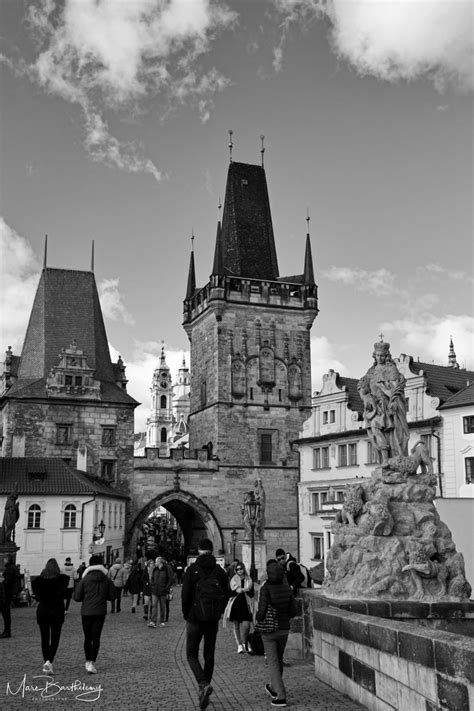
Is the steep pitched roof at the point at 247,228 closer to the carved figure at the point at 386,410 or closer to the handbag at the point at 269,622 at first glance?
the carved figure at the point at 386,410

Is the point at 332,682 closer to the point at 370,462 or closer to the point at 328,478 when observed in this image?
the point at 370,462

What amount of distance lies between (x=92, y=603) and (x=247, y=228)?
45.0 m

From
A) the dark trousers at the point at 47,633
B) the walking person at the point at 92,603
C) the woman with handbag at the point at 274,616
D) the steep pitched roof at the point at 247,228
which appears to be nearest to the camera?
the woman with handbag at the point at 274,616

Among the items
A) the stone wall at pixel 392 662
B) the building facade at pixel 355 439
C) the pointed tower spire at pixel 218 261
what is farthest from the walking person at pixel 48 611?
the pointed tower spire at pixel 218 261

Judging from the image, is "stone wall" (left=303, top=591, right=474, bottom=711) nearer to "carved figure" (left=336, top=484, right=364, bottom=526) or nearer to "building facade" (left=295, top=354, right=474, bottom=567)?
"carved figure" (left=336, top=484, right=364, bottom=526)

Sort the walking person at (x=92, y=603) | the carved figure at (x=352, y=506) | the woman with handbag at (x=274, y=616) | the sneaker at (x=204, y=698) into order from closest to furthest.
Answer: the sneaker at (x=204, y=698), the woman with handbag at (x=274, y=616), the walking person at (x=92, y=603), the carved figure at (x=352, y=506)

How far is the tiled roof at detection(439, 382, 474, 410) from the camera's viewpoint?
3225 centimetres

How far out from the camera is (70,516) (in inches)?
1348

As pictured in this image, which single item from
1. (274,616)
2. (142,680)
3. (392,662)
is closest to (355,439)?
(142,680)

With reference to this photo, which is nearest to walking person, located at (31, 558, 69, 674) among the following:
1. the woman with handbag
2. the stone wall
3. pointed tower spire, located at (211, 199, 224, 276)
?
the woman with handbag

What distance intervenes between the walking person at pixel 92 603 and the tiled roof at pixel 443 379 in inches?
1015

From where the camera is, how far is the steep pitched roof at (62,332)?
44781mm

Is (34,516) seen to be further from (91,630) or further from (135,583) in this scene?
(91,630)

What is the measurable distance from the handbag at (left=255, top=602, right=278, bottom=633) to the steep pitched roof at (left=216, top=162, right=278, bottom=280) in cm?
4159
